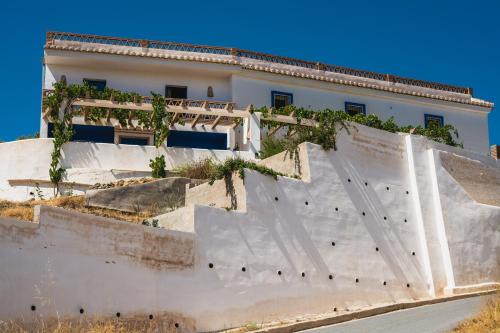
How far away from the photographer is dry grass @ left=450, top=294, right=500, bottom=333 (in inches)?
571

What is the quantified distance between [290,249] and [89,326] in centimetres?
644

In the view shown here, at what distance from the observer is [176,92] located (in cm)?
3139

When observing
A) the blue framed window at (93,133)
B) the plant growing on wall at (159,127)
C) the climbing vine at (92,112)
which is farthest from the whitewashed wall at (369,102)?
the blue framed window at (93,133)

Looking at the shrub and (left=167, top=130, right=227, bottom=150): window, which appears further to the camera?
(left=167, top=130, right=227, bottom=150): window

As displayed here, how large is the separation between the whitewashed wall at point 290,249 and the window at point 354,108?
7691 millimetres

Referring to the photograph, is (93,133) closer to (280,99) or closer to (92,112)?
(92,112)

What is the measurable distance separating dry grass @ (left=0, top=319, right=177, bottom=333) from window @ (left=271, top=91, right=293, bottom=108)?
16.6 meters

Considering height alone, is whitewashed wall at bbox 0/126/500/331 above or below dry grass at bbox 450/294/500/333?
above

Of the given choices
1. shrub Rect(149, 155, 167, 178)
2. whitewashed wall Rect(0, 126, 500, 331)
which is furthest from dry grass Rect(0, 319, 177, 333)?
shrub Rect(149, 155, 167, 178)

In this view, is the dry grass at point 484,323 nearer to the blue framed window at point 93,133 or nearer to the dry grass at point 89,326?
the dry grass at point 89,326

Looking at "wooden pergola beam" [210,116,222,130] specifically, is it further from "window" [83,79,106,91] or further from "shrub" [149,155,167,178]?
"window" [83,79,106,91]

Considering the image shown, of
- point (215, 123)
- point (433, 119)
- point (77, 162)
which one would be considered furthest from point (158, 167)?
point (433, 119)

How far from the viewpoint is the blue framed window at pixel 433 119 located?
115ft

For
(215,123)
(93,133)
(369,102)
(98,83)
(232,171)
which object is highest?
(98,83)
